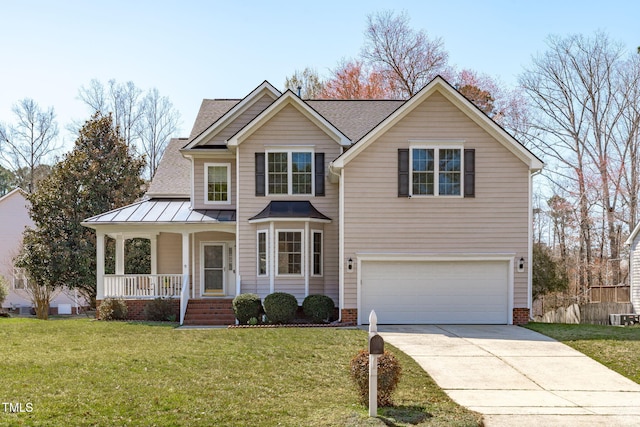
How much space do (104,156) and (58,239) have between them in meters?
4.14

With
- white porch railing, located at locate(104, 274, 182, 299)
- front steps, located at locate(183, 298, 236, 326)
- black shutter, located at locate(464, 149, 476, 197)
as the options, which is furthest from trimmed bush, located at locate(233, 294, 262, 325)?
black shutter, located at locate(464, 149, 476, 197)

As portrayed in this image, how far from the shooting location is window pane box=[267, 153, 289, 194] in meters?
22.4

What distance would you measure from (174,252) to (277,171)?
211 inches

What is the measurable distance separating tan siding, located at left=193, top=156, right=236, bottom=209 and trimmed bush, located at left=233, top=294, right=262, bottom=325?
A: 14.3 feet

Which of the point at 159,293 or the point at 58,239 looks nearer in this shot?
the point at 159,293

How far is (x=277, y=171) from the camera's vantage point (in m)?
22.5

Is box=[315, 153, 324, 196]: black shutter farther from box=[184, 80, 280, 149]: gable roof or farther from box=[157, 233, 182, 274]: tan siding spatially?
box=[157, 233, 182, 274]: tan siding

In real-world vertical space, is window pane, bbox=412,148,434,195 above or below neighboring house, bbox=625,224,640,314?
above

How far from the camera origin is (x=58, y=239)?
29.7m

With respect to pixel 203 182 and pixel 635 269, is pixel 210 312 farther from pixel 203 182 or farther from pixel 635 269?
pixel 635 269

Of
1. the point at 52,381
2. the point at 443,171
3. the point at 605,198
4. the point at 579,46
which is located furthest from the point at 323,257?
the point at 579,46

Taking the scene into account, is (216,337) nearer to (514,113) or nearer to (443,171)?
(443,171)

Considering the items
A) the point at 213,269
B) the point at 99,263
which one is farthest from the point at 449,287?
the point at 99,263

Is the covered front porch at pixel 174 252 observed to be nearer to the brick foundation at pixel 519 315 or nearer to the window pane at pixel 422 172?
the window pane at pixel 422 172
